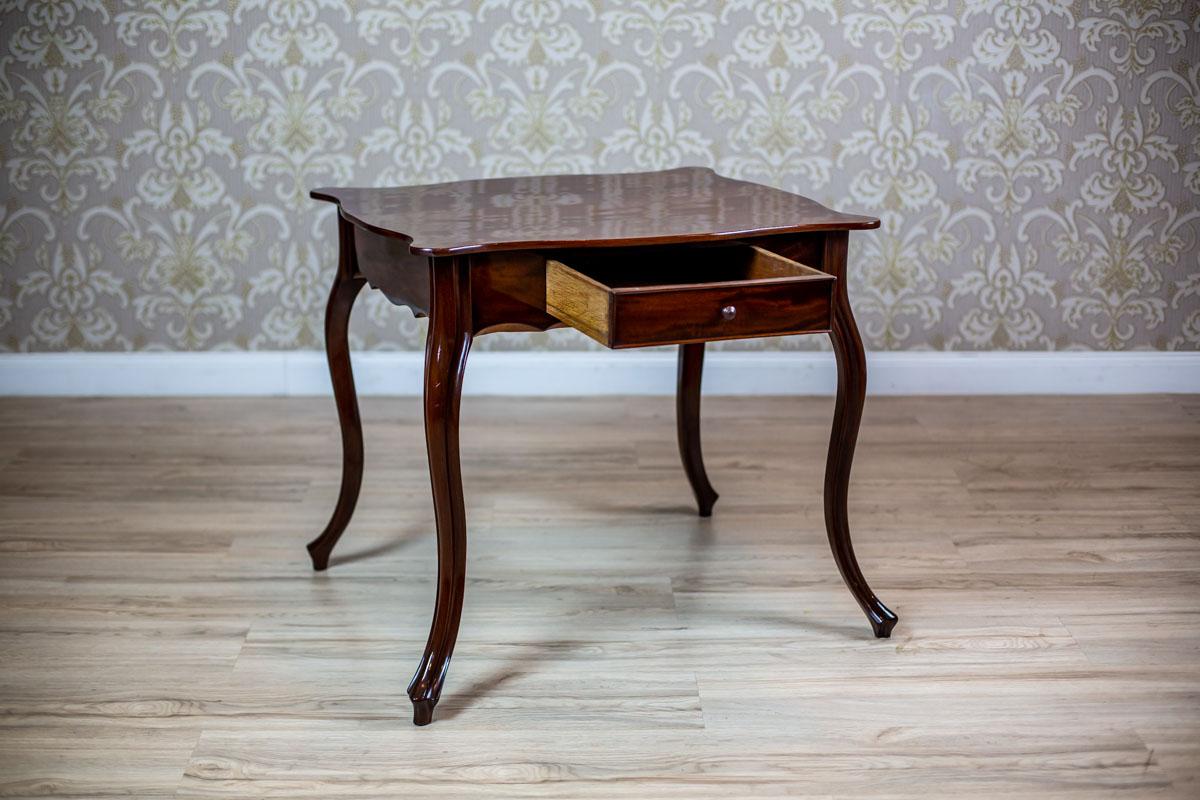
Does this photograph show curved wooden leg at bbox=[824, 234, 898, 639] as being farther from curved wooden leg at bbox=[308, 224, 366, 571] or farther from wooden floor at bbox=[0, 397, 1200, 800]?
curved wooden leg at bbox=[308, 224, 366, 571]

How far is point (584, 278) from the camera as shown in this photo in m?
1.40

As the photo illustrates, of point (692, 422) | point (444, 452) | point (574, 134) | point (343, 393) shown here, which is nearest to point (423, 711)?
point (444, 452)

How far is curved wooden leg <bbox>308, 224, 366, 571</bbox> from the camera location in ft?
5.97

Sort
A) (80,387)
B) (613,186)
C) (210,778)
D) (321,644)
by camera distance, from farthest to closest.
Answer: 1. (80,387)
2. (613,186)
3. (321,644)
4. (210,778)

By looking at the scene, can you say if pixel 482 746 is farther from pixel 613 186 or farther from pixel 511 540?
pixel 613 186

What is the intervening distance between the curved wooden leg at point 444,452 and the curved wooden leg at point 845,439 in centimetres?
47

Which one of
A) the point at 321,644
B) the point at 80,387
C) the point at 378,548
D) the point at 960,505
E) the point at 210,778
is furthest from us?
the point at 80,387

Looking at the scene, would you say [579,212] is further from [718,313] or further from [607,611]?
[607,611]

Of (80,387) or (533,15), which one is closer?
(533,15)

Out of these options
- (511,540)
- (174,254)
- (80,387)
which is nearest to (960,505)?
(511,540)

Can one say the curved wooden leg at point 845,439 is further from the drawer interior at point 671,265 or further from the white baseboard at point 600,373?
the white baseboard at point 600,373

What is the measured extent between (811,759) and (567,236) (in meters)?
0.68

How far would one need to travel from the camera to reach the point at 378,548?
2.05 meters

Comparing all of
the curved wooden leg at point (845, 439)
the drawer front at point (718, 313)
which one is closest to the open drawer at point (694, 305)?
the drawer front at point (718, 313)
